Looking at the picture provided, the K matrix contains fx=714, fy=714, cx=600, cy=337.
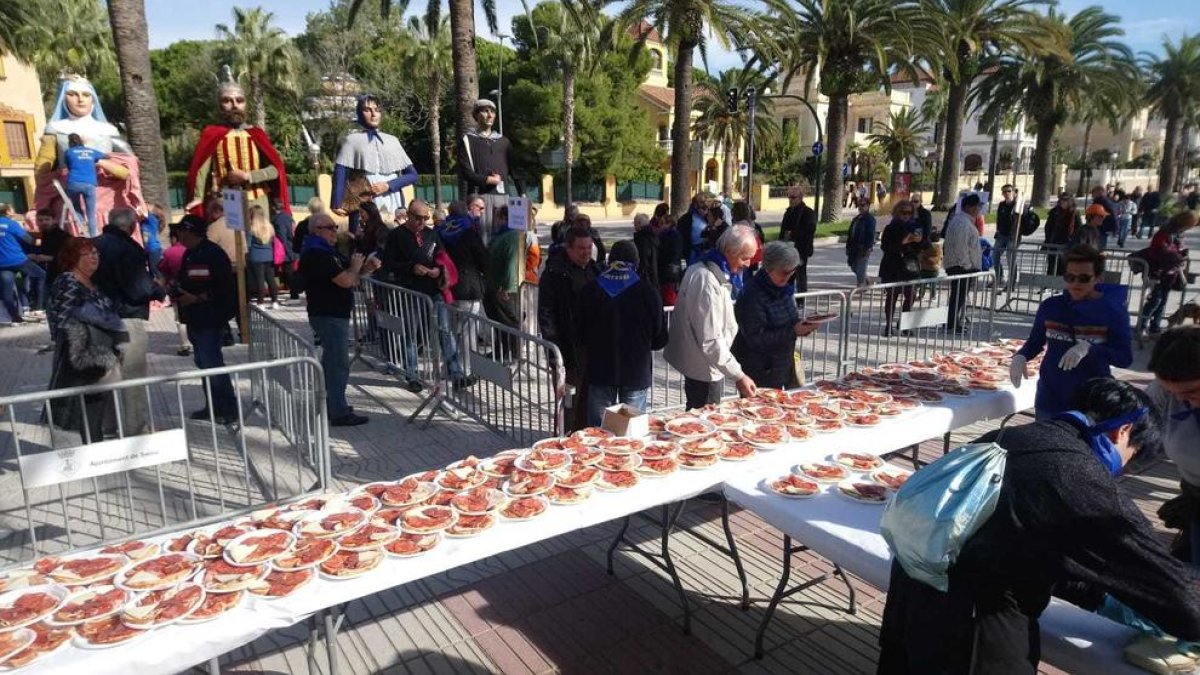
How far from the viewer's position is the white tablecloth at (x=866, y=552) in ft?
7.95

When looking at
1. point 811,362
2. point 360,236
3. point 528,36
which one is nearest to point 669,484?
point 811,362

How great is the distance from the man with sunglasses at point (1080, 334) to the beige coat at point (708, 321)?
6.30 feet

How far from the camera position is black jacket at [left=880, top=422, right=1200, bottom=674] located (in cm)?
215

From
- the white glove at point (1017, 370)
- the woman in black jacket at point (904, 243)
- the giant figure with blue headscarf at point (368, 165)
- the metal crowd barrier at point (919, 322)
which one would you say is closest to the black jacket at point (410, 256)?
the giant figure with blue headscarf at point (368, 165)

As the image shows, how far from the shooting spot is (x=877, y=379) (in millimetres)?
5004

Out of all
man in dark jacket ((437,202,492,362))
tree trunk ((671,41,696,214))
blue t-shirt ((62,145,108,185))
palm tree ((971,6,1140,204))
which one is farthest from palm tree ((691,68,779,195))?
blue t-shirt ((62,145,108,185))

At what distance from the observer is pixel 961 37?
950 inches

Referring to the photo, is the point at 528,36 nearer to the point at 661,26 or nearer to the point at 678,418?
the point at 661,26

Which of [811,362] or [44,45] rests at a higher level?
[44,45]

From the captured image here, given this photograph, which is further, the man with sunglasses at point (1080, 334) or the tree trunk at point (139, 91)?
the tree trunk at point (139, 91)

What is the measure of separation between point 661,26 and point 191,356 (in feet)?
48.3

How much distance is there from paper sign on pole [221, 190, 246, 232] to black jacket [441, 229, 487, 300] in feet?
8.32

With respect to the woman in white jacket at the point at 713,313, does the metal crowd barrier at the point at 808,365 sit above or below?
below

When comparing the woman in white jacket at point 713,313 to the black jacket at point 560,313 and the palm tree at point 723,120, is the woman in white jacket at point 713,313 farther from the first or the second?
the palm tree at point 723,120
